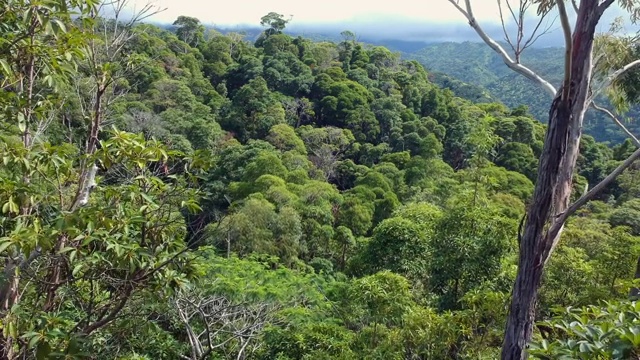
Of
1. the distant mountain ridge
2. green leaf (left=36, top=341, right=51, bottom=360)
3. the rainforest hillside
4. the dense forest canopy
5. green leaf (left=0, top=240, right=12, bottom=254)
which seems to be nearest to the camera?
green leaf (left=0, top=240, right=12, bottom=254)

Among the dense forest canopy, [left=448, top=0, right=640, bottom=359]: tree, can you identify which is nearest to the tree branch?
[left=448, top=0, right=640, bottom=359]: tree

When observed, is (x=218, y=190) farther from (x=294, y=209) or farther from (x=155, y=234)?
(x=155, y=234)

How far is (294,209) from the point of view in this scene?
1188cm

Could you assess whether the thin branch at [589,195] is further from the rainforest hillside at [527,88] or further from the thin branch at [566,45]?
the rainforest hillside at [527,88]

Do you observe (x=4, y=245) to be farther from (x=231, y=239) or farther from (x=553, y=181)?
(x=231, y=239)

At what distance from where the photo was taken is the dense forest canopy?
5.69ft

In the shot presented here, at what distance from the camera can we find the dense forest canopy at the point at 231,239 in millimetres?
1734

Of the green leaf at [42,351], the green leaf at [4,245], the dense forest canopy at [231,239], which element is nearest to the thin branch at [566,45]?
the dense forest canopy at [231,239]

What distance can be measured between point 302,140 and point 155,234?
17256 millimetres

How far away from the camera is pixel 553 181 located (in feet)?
6.94

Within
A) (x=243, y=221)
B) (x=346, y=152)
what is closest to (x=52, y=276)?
(x=243, y=221)

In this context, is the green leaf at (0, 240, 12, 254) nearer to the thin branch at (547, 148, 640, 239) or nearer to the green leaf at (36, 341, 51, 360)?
the green leaf at (36, 341, 51, 360)

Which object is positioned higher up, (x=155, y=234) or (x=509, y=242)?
(x=155, y=234)

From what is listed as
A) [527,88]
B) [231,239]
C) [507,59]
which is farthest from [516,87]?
[507,59]
